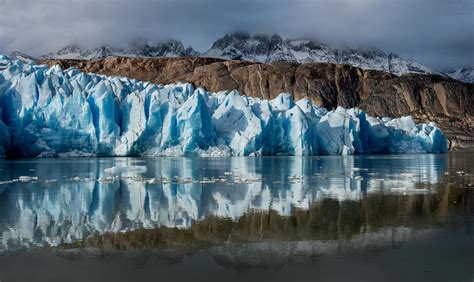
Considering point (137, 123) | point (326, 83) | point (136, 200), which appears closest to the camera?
point (136, 200)

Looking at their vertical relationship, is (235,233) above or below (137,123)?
below

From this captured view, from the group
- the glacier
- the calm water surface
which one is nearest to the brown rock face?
the glacier

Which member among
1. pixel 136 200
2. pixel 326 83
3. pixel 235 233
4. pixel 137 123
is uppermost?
pixel 326 83

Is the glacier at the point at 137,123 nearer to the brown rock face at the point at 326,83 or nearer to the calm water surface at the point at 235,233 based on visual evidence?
the calm water surface at the point at 235,233

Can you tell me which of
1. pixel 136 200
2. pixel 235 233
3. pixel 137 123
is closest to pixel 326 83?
pixel 137 123

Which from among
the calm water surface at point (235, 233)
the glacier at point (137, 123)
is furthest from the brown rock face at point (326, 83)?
the calm water surface at point (235, 233)

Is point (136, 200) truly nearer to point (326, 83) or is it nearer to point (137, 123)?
point (137, 123)

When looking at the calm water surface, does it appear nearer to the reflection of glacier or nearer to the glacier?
the reflection of glacier
